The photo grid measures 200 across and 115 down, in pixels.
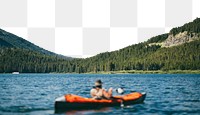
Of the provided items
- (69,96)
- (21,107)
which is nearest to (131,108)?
(69,96)

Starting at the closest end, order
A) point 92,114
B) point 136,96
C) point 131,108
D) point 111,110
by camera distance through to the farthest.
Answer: point 92,114
point 111,110
point 131,108
point 136,96

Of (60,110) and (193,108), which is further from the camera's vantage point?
(193,108)

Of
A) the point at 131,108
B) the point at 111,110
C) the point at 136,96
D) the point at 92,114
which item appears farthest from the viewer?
the point at 136,96

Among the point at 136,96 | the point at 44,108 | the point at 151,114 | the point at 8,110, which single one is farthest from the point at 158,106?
the point at 8,110

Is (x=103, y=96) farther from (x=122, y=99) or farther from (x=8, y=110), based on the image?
(x=8, y=110)

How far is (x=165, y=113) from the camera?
120ft

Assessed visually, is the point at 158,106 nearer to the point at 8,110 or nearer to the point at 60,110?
the point at 60,110

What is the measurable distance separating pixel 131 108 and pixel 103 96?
3.69m

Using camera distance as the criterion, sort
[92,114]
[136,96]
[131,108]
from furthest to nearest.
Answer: [136,96] → [131,108] → [92,114]

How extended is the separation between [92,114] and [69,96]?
3366 millimetres

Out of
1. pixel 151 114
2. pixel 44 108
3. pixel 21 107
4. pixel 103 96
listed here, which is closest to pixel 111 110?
Result: pixel 103 96

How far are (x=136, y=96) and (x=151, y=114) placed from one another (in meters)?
8.41

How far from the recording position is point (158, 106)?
4228 centimetres

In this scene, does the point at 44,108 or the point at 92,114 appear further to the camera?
the point at 44,108
